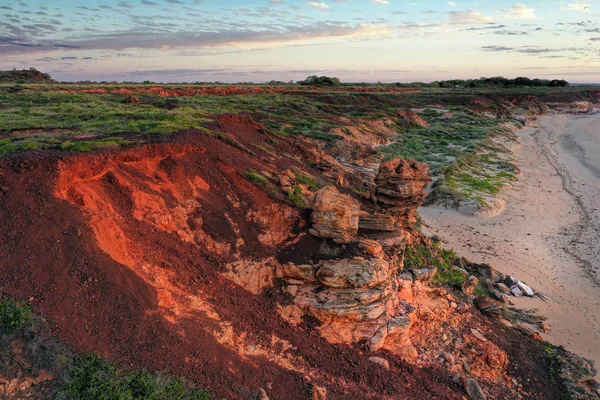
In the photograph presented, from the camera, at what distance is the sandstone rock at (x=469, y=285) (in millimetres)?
15659

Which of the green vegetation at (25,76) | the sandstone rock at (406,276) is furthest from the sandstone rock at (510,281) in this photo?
the green vegetation at (25,76)

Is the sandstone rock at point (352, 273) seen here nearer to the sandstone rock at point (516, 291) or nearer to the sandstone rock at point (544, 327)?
the sandstone rock at point (544, 327)

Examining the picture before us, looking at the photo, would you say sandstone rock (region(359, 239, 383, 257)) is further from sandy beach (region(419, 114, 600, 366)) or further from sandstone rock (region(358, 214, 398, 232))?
sandy beach (region(419, 114, 600, 366))

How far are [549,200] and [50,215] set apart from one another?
31.7m

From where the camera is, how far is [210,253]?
37.7ft

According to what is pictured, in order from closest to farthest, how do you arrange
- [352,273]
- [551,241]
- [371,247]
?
[352,273] → [371,247] → [551,241]

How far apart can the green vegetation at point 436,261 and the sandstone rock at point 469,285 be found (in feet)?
1.43

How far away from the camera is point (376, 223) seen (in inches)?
532

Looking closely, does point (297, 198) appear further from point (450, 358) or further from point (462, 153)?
point (462, 153)

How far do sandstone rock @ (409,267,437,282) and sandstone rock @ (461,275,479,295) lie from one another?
2.26 m

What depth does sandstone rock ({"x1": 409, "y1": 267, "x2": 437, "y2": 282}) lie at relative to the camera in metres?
13.7

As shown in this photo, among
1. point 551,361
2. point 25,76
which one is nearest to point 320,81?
point 25,76

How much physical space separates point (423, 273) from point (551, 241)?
13312mm

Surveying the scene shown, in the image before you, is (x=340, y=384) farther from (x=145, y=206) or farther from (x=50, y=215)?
(x=50, y=215)
